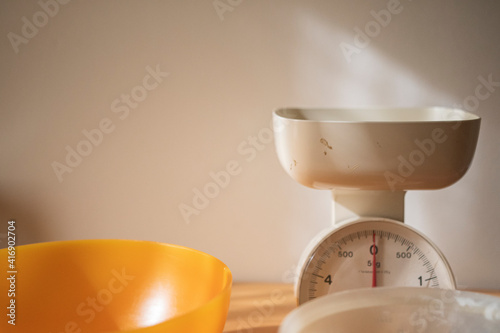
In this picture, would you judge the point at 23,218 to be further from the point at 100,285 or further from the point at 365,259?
the point at 365,259

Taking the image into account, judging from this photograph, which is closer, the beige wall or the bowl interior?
the bowl interior

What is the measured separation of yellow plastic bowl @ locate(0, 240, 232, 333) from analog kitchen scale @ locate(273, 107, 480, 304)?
20cm

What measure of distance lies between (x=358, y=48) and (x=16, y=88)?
0.80 metres

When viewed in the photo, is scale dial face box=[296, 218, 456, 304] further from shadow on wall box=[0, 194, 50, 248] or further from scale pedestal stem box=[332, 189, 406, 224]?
shadow on wall box=[0, 194, 50, 248]

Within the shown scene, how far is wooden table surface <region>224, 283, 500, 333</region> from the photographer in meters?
0.96

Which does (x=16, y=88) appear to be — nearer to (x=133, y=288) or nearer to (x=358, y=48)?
(x=133, y=288)

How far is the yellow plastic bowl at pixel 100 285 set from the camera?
77 centimetres

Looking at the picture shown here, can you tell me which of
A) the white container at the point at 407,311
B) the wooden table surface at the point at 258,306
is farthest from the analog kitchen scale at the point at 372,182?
the white container at the point at 407,311

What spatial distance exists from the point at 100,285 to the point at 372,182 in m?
0.46

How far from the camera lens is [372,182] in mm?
829

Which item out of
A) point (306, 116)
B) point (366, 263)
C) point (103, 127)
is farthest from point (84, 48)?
point (366, 263)

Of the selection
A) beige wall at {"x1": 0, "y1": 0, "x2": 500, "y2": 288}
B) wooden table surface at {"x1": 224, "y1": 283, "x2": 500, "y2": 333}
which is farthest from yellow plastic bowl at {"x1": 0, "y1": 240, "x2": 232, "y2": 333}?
beige wall at {"x1": 0, "y1": 0, "x2": 500, "y2": 288}

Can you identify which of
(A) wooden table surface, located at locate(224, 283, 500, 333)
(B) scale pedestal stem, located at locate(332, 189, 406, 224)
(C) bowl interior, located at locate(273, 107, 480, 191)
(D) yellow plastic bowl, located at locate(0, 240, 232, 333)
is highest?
(C) bowl interior, located at locate(273, 107, 480, 191)

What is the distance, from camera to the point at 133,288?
83 cm
